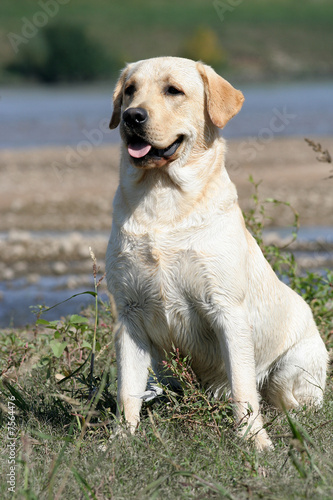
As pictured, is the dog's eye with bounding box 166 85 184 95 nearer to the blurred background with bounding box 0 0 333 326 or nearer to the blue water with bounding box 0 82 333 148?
the blurred background with bounding box 0 0 333 326

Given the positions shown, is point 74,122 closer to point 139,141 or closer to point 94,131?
point 94,131

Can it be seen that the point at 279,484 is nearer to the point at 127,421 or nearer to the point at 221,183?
the point at 127,421

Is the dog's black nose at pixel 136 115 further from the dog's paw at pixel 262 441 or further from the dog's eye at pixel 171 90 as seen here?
the dog's paw at pixel 262 441

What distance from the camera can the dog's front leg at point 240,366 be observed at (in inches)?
131

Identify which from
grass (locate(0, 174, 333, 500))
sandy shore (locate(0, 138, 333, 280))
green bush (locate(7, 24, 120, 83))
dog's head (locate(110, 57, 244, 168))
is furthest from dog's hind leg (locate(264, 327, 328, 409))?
green bush (locate(7, 24, 120, 83))

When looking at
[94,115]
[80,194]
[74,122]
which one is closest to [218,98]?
[80,194]

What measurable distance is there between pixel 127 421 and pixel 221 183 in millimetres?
1244

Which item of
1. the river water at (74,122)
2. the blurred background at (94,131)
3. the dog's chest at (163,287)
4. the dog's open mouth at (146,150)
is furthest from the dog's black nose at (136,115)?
the river water at (74,122)

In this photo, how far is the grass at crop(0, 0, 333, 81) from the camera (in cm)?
5466

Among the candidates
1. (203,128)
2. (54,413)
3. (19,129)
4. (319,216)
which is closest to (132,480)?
(54,413)

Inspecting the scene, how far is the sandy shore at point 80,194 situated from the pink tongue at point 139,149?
14.9 ft

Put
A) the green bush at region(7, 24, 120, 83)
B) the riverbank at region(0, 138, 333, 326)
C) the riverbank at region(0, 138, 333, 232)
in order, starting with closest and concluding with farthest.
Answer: the riverbank at region(0, 138, 333, 326) → the riverbank at region(0, 138, 333, 232) → the green bush at region(7, 24, 120, 83)

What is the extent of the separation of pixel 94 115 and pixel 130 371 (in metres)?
23.5

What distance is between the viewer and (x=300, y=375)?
12.6 feet
